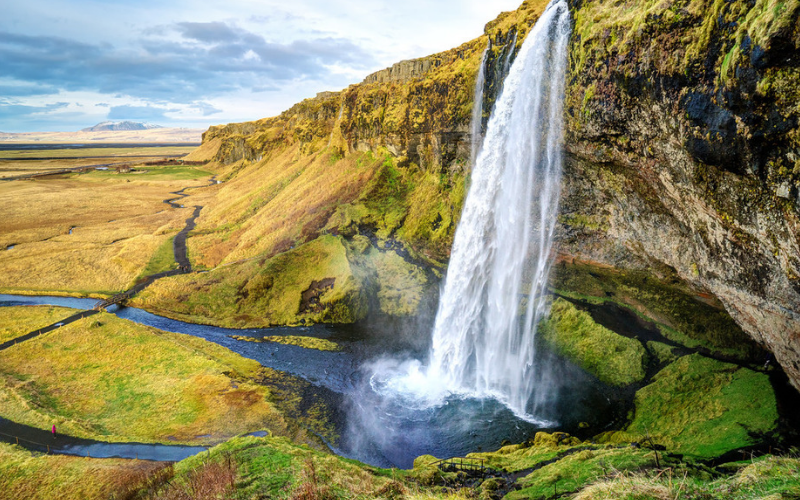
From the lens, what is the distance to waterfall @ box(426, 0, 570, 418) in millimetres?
22578

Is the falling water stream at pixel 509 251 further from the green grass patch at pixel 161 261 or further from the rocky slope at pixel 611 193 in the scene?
the green grass patch at pixel 161 261

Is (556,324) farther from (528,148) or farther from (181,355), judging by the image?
(181,355)

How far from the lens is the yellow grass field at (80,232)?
42.0 metres

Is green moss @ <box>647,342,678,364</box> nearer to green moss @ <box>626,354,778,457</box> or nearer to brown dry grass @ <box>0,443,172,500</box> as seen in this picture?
green moss @ <box>626,354,778,457</box>

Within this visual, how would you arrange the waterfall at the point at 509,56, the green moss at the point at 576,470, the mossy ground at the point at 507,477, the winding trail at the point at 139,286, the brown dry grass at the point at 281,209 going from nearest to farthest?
the mossy ground at the point at 507,477
the green moss at the point at 576,470
the waterfall at the point at 509,56
the winding trail at the point at 139,286
the brown dry grass at the point at 281,209

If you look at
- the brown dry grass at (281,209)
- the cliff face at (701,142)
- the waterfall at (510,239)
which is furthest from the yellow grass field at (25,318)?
the cliff face at (701,142)

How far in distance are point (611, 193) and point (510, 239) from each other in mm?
6555

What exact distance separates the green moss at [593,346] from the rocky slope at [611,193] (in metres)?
2.15

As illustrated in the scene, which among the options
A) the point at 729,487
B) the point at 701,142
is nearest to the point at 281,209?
the point at 701,142

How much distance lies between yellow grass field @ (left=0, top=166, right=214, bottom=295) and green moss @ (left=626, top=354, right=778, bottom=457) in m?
44.5

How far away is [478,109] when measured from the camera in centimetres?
3219

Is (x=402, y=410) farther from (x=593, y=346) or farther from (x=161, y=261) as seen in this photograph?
(x=161, y=261)

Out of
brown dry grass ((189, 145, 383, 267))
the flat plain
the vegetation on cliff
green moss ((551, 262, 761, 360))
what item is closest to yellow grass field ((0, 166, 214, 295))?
the flat plain

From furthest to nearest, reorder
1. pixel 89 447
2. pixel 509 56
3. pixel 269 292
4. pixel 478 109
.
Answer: pixel 269 292 → pixel 478 109 → pixel 509 56 → pixel 89 447
